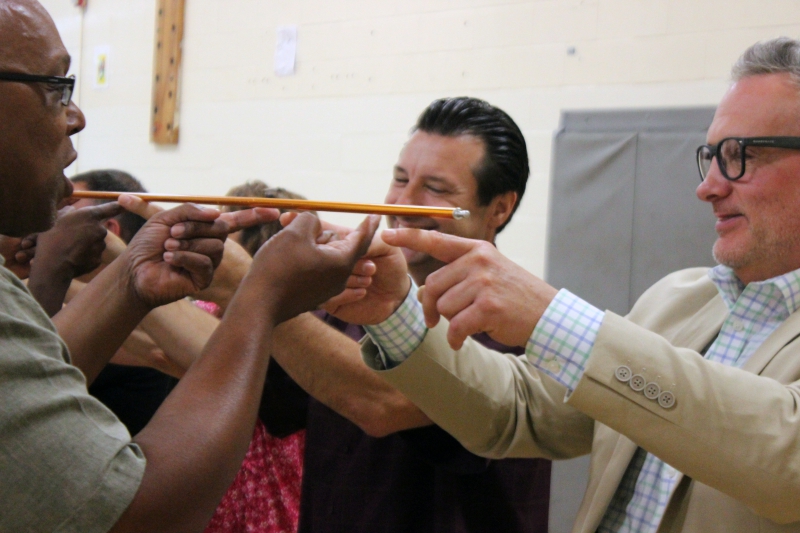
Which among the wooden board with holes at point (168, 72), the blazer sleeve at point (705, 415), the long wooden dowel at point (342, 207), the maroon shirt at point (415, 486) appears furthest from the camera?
the wooden board with holes at point (168, 72)

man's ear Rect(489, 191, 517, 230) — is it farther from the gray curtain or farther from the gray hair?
the gray curtain

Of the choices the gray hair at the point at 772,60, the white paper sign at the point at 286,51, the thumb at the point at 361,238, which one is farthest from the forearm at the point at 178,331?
the white paper sign at the point at 286,51

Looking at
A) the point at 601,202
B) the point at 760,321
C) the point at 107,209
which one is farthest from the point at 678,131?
the point at 107,209

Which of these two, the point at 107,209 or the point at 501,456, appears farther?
the point at 107,209

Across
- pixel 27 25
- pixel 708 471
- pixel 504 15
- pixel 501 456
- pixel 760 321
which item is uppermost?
pixel 504 15

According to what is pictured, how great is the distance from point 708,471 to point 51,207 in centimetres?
89

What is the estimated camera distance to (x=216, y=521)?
1.76m

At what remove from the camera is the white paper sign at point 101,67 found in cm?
434

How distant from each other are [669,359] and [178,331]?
1.11m

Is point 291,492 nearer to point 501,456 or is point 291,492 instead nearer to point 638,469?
point 501,456

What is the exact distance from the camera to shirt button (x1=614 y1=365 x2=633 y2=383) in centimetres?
101

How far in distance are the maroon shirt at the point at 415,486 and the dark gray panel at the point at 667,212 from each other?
4.42 feet

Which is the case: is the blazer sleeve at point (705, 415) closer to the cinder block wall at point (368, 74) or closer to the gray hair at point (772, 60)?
the gray hair at point (772, 60)

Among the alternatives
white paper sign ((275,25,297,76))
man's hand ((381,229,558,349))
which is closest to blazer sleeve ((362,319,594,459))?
Answer: man's hand ((381,229,558,349))
